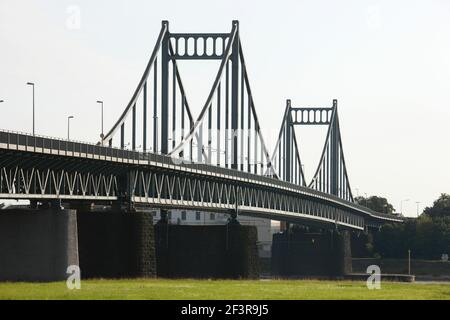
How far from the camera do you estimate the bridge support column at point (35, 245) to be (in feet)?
230

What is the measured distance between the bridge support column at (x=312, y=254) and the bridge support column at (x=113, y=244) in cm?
8358

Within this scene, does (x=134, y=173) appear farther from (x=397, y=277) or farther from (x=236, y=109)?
(x=397, y=277)

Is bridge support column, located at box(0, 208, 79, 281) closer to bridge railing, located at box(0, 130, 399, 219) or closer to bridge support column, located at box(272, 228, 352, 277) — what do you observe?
bridge railing, located at box(0, 130, 399, 219)

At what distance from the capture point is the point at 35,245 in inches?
2810

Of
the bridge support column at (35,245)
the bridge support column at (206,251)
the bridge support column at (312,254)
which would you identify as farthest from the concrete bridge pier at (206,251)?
the bridge support column at (312,254)

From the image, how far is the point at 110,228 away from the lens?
8431 centimetres

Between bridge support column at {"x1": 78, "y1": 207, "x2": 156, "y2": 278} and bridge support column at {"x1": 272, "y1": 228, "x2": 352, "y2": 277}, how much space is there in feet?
274

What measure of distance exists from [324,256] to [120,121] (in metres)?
74.3

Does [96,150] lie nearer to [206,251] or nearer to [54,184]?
[54,184]

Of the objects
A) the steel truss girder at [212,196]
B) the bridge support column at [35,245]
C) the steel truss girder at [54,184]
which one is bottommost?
the bridge support column at [35,245]

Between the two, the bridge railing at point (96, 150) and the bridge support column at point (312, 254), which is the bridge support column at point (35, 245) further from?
the bridge support column at point (312, 254)

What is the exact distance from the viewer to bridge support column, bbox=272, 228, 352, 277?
556 ft

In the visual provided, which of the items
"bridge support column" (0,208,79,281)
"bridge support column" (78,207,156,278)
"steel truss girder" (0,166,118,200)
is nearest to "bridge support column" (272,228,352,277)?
"steel truss girder" (0,166,118,200)
